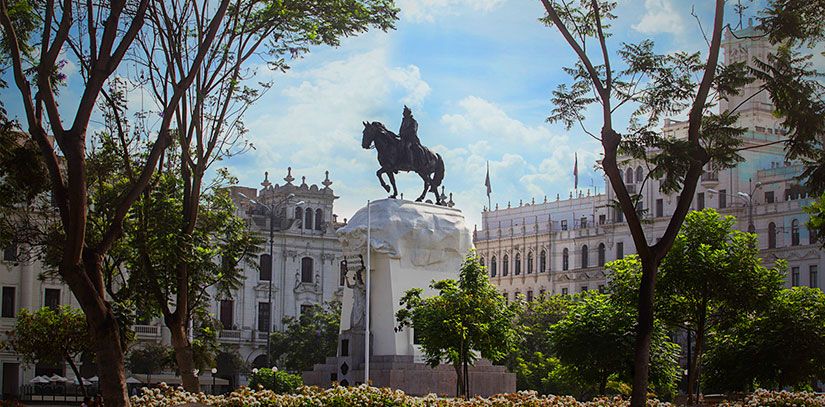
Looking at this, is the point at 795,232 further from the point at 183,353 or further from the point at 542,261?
the point at 183,353

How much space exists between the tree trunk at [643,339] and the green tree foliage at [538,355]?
90.1ft

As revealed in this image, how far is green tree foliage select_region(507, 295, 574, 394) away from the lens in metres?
60.1

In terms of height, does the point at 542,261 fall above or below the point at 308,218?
below

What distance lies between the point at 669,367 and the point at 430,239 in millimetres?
8107

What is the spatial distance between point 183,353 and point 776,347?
15.7 metres

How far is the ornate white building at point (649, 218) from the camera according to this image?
3297 inches

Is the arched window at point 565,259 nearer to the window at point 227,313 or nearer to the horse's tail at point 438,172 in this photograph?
the window at point 227,313

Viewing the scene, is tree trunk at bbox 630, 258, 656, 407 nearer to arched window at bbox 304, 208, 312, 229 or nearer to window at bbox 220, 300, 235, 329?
window at bbox 220, 300, 235, 329

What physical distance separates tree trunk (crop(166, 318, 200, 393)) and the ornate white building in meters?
48.5

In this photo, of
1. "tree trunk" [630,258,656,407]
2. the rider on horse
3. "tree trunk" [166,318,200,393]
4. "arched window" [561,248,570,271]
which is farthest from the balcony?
"tree trunk" [630,258,656,407]

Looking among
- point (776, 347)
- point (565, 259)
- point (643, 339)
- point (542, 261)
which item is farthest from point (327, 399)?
point (542, 261)

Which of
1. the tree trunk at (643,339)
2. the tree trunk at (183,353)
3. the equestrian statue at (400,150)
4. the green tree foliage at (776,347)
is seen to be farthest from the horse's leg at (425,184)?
the tree trunk at (643,339)

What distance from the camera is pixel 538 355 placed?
66.2m

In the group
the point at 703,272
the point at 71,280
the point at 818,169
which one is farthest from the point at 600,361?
the point at 71,280
